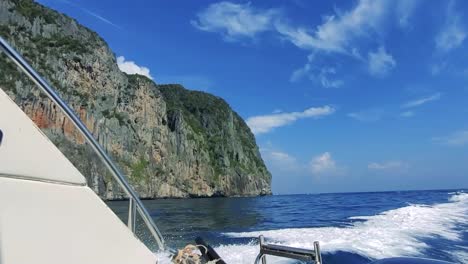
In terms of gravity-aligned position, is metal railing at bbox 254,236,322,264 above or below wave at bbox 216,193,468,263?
above

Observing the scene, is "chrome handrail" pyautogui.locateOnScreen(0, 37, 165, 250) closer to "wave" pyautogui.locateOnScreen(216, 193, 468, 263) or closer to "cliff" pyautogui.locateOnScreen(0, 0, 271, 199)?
"wave" pyautogui.locateOnScreen(216, 193, 468, 263)

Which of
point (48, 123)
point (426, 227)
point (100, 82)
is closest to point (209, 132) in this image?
point (100, 82)

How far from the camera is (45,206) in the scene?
7.29 feet

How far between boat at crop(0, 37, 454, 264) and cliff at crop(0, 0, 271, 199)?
6277cm

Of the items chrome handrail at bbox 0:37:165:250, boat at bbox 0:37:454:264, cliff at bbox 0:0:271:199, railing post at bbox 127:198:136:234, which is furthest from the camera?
cliff at bbox 0:0:271:199

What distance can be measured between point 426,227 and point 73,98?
251 ft

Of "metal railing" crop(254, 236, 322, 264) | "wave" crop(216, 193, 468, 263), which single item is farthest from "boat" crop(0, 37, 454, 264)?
"wave" crop(216, 193, 468, 263)

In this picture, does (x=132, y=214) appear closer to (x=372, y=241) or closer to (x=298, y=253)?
(x=298, y=253)

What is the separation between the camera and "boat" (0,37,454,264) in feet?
6.68

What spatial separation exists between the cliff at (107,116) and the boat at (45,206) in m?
62.8

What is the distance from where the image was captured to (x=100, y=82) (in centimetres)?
8819

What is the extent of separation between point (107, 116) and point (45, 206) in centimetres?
8972

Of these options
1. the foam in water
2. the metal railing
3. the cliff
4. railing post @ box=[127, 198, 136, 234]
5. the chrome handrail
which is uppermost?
the cliff

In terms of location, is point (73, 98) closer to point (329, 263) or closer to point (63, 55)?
point (63, 55)
